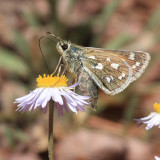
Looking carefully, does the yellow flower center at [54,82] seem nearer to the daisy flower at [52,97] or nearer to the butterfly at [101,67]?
the daisy flower at [52,97]

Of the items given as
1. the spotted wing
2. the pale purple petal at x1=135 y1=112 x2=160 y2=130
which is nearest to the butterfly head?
the spotted wing

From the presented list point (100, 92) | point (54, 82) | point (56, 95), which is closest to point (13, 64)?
point (100, 92)

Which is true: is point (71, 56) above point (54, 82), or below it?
above

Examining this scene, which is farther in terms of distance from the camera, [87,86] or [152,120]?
[87,86]

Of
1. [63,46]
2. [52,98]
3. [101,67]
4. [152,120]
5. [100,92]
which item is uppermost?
[63,46]

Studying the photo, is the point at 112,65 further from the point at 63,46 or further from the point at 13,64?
the point at 13,64

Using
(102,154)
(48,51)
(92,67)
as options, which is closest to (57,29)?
(48,51)

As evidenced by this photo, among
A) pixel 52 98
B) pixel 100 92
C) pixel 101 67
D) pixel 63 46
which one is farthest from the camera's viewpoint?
pixel 100 92
